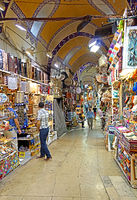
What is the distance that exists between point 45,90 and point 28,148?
273 centimetres

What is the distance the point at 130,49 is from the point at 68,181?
9.12ft

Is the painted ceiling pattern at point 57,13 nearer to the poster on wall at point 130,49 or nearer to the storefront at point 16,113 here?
the storefront at point 16,113

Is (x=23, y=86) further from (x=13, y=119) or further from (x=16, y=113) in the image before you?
(x=13, y=119)

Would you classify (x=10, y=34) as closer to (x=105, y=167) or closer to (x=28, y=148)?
(x=28, y=148)

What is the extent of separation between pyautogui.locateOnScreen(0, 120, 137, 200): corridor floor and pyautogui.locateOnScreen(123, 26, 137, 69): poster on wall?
2.21 metres

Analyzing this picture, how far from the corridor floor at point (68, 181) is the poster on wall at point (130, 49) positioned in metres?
2.21

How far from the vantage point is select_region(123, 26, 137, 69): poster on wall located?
9.82ft

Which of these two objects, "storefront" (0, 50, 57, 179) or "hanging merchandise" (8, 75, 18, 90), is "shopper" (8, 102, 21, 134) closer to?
"storefront" (0, 50, 57, 179)

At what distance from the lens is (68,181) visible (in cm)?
314

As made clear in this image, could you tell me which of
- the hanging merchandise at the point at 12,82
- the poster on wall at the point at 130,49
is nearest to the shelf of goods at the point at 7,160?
the hanging merchandise at the point at 12,82

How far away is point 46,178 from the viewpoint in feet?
Answer: 10.9

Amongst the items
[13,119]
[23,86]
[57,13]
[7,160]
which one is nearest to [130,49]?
[23,86]

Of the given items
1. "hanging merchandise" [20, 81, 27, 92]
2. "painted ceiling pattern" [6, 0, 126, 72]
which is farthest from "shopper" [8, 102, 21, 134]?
"painted ceiling pattern" [6, 0, 126, 72]

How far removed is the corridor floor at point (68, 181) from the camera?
2.65 meters
